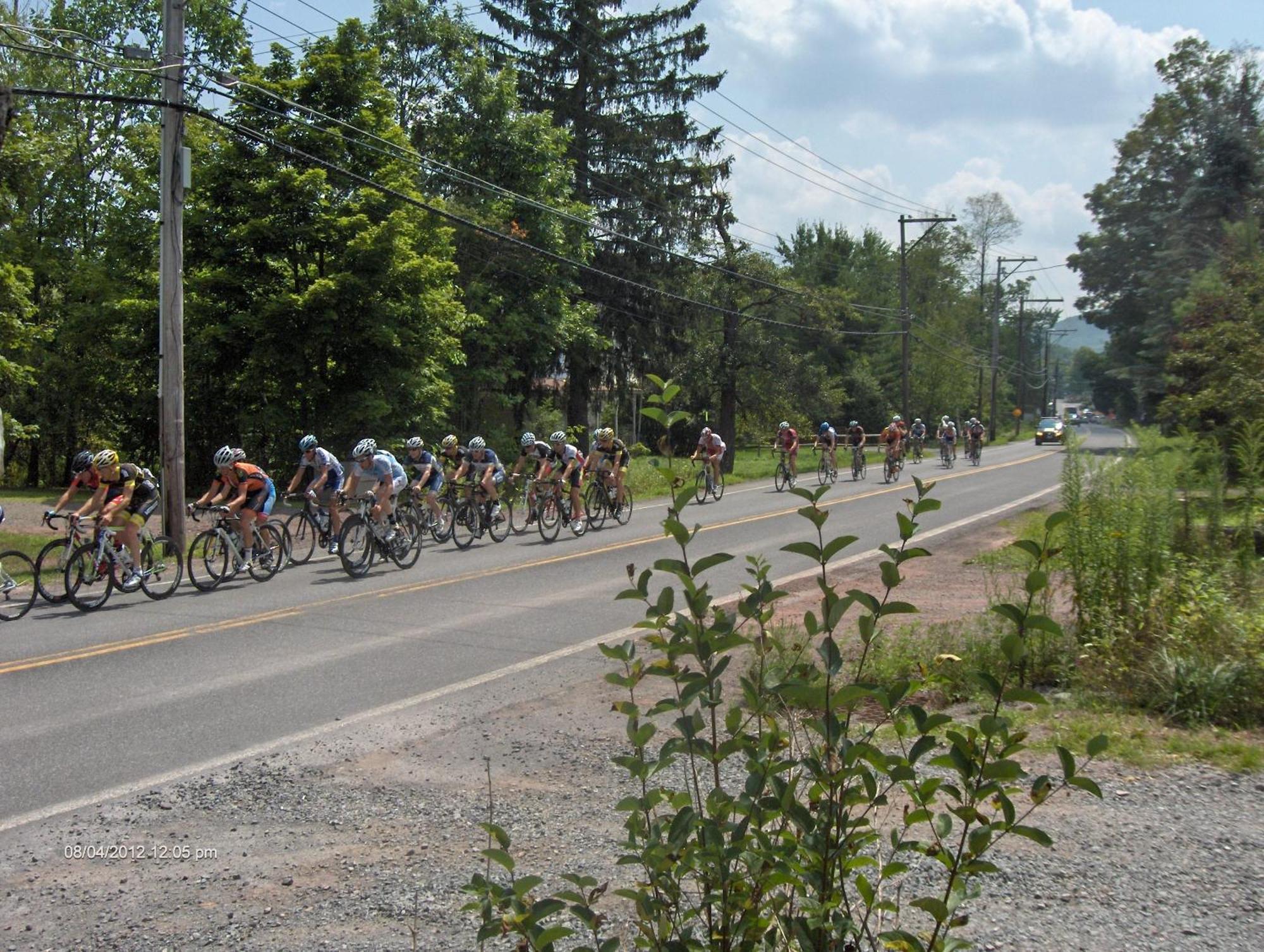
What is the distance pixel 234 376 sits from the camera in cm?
2588

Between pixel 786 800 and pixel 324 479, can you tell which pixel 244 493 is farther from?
pixel 786 800

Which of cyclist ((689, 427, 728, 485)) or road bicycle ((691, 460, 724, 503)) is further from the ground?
cyclist ((689, 427, 728, 485))

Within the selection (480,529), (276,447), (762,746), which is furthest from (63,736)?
(276,447)

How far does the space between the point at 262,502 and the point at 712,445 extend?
44.9 ft

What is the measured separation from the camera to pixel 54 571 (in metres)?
12.9

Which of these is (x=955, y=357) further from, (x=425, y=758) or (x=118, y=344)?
(x=425, y=758)

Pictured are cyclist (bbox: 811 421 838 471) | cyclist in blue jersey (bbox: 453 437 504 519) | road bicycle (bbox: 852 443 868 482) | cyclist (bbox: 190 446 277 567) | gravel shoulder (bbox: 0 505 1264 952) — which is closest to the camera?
gravel shoulder (bbox: 0 505 1264 952)

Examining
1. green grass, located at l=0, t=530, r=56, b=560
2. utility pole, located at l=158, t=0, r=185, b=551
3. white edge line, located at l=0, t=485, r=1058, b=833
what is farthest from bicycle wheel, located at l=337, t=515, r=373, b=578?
white edge line, located at l=0, t=485, r=1058, b=833

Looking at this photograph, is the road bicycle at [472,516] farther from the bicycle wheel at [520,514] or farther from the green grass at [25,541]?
the green grass at [25,541]

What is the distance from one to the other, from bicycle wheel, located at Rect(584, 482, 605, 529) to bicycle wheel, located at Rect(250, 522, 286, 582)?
7.06 metres

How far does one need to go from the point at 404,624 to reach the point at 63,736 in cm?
458

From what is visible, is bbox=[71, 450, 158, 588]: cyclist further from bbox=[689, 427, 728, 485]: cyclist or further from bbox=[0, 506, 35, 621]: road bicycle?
bbox=[689, 427, 728, 485]: cyclist

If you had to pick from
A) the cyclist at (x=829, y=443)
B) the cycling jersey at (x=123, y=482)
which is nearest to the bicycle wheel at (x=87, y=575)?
the cycling jersey at (x=123, y=482)

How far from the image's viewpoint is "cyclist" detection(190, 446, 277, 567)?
14.9m
